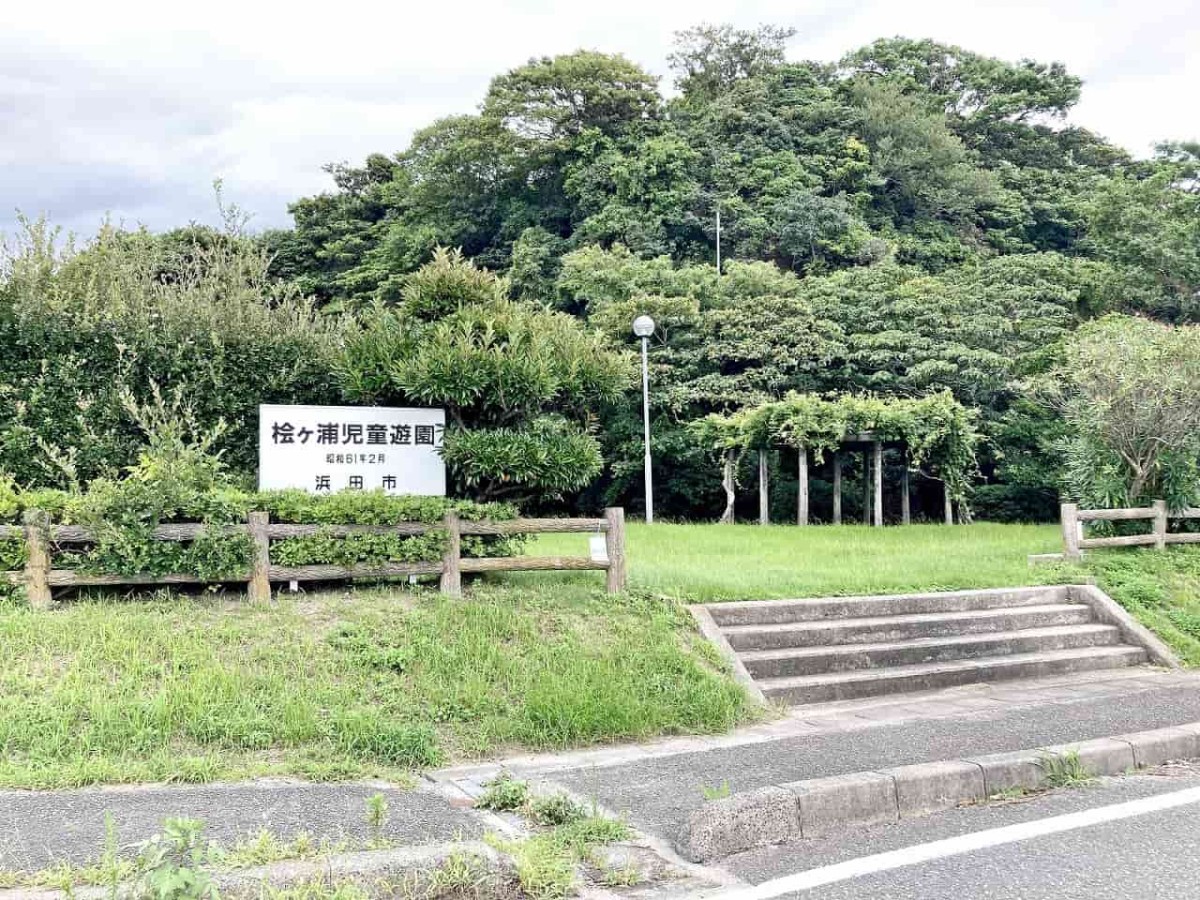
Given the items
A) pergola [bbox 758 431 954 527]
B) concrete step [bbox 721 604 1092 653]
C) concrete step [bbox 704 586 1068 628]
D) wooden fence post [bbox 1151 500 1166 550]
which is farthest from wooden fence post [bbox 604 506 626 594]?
pergola [bbox 758 431 954 527]

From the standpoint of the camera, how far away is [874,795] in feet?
15.6

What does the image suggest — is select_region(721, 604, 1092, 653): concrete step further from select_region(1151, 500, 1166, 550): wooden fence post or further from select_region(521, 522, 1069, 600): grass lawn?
select_region(1151, 500, 1166, 550): wooden fence post

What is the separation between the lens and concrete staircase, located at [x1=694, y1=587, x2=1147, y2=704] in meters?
7.73

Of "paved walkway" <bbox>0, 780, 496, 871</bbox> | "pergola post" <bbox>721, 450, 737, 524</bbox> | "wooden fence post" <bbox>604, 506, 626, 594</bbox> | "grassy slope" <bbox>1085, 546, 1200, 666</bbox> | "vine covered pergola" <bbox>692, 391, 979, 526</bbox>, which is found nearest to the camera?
"paved walkway" <bbox>0, 780, 496, 871</bbox>

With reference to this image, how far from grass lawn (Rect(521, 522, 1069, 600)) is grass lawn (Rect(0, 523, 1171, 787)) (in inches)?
17.4

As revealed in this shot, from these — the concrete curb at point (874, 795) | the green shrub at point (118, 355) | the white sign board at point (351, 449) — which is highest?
the green shrub at point (118, 355)

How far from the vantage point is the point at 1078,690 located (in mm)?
7855

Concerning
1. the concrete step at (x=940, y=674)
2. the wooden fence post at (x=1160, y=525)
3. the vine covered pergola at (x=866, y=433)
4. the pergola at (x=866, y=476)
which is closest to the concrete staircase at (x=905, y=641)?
the concrete step at (x=940, y=674)

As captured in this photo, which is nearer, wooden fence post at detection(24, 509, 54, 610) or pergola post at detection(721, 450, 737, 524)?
wooden fence post at detection(24, 509, 54, 610)

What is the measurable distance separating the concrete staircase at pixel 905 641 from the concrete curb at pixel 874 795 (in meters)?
2.24

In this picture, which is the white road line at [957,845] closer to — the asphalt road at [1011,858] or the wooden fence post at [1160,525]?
the asphalt road at [1011,858]

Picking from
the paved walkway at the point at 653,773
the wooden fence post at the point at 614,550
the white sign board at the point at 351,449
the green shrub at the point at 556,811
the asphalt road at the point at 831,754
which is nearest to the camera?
the paved walkway at the point at 653,773

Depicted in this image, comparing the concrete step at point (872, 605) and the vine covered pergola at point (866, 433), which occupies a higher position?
the vine covered pergola at point (866, 433)

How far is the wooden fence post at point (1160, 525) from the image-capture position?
456 inches
